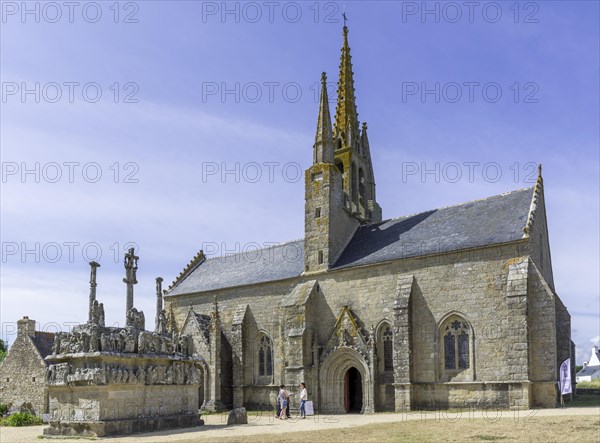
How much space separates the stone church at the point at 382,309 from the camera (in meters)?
23.4

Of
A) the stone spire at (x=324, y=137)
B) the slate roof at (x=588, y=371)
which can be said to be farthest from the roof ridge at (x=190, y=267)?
the slate roof at (x=588, y=371)

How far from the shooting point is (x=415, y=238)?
1109 inches

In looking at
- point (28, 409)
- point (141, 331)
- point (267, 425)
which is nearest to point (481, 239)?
point (267, 425)

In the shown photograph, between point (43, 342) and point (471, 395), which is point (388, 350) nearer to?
point (471, 395)

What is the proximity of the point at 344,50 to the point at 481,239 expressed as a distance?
18391 mm

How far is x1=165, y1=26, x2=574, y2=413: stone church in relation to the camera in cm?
2342

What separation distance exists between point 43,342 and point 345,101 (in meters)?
22.1

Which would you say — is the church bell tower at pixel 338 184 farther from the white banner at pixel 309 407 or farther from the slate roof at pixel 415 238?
the white banner at pixel 309 407

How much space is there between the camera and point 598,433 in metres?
13.9

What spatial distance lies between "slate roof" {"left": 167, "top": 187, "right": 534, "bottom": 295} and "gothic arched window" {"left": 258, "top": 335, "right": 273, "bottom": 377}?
3.27 m

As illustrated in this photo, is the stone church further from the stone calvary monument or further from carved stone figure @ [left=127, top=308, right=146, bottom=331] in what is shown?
carved stone figure @ [left=127, top=308, right=146, bottom=331]

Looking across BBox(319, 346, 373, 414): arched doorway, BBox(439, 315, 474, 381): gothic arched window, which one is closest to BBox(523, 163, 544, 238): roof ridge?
BBox(439, 315, 474, 381): gothic arched window

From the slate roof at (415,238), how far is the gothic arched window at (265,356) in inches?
129

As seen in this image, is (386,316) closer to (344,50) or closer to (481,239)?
(481,239)
